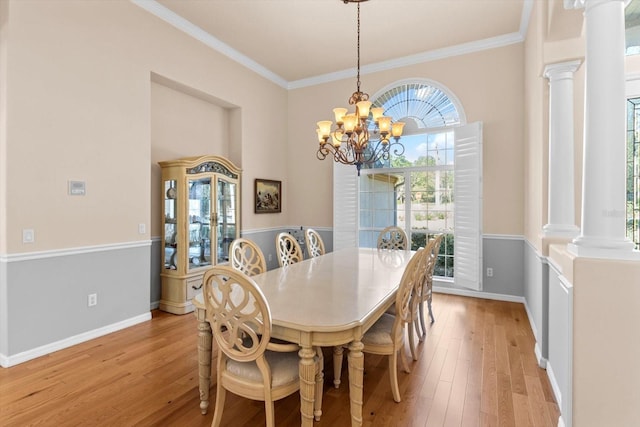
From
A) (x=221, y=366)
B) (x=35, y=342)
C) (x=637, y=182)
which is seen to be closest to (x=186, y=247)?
(x=35, y=342)

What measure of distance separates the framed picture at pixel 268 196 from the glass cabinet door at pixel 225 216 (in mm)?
625

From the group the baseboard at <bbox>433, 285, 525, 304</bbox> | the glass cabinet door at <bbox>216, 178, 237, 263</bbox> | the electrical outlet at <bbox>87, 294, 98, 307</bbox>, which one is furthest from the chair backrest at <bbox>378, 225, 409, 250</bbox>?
→ the electrical outlet at <bbox>87, 294, 98, 307</bbox>

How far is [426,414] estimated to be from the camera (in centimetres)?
203

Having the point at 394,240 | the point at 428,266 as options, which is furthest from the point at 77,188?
the point at 394,240

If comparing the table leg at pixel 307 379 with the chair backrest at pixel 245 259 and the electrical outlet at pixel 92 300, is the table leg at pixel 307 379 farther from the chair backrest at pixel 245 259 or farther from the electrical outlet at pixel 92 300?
the electrical outlet at pixel 92 300

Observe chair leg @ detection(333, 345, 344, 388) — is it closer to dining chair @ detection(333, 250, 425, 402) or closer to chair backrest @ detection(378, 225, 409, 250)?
dining chair @ detection(333, 250, 425, 402)

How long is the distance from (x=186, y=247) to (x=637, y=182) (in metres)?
4.72

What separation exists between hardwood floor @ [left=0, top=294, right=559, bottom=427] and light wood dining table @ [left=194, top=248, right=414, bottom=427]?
0.90 ft

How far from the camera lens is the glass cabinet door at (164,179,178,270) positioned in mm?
3996

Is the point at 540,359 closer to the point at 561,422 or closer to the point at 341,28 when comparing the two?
the point at 561,422

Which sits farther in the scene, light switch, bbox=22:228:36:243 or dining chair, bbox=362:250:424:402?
light switch, bbox=22:228:36:243

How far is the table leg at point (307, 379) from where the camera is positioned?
1591mm

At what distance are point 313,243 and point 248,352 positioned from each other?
2349 mm

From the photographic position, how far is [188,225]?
156 inches
